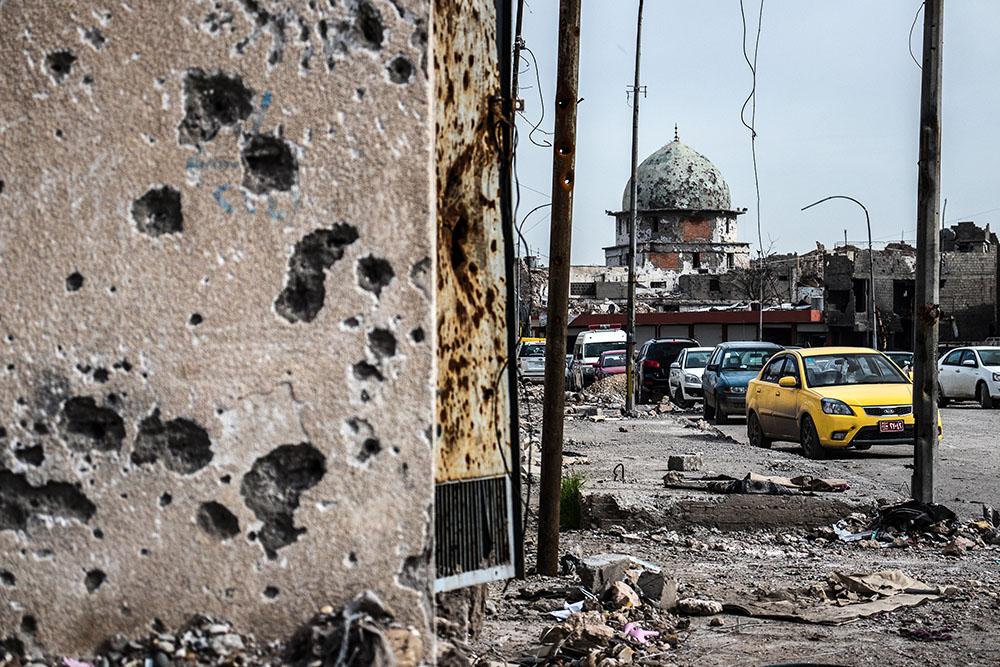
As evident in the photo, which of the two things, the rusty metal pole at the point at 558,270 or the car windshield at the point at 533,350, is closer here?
the rusty metal pole at the point at 558,270

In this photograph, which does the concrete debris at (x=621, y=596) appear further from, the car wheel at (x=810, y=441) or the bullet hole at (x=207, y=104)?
the car wheel at (x=810, y=441)

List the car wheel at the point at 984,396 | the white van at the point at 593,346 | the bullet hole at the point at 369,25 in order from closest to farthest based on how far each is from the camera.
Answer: the bullet hole at the point at 369,25 < the car wheel at the point at 984,396 < the white van at the point at 593,346

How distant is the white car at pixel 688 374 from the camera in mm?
31672

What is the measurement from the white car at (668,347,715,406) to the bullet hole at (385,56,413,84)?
29028 millimetres

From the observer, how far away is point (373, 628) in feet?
9.43

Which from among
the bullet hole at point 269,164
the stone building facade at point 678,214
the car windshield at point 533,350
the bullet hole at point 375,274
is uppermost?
the stone building facade at point 678,214

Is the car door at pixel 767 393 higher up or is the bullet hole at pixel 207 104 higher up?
the bullet hole at pixel 207 104

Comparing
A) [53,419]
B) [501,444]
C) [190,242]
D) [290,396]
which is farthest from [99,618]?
[501,444]

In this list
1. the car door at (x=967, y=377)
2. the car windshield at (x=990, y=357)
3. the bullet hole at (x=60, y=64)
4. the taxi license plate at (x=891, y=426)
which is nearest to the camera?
the bullet hole at (x=60, y=64)

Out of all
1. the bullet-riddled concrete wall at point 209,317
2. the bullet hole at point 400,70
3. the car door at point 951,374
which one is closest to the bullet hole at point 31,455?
the bullet-riddled concrete wall at point 209,317

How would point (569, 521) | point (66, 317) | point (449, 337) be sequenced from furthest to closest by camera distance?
point (569, 521)
point (449, 337)
point (66, 317)

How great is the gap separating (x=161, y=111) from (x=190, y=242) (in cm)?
31

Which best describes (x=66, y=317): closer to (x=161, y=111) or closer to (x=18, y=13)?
(x=161, y=111)

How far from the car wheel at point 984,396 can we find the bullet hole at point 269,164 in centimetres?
2783
